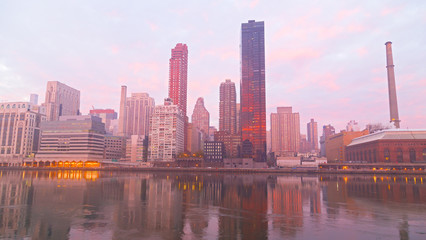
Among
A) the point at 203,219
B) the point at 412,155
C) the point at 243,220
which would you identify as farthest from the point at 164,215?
the point at 412,155

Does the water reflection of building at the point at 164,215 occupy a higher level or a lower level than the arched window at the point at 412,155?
lower

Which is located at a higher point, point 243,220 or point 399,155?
point 399,155

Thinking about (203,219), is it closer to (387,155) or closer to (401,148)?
(387,155)

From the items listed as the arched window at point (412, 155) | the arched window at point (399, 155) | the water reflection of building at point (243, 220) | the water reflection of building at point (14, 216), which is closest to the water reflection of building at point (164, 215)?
the water reflection of building at point (243, 220)

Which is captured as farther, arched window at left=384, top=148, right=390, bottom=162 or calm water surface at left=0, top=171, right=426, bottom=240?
arched window at left=384, top=148, right=390, bottom=162

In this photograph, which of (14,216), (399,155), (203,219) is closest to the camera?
(14,216)

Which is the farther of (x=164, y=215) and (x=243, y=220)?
(x=164, y=215)

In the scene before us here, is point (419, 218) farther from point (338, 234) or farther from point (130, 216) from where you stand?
point (130, 216)

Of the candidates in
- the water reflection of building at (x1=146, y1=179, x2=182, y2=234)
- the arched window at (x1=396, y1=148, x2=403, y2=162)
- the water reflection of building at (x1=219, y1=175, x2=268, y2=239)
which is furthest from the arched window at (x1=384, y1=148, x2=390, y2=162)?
the water reflection of building at (x1=146, y1=179, x2=182, y2=234)

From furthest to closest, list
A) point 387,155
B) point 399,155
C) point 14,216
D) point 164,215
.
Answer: point 387,155
point 399,155
point 164,215
point 14,216

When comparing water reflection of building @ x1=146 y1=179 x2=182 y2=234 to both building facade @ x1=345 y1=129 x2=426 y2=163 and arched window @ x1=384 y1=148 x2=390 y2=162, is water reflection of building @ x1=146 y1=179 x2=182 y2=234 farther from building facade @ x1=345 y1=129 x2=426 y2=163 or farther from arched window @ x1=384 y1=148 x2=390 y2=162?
arched window @ x1=384 y1=148 x2=390 y2=162

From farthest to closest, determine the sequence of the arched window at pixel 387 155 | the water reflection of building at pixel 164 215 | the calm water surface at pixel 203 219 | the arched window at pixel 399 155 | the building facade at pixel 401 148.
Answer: the arched window at pixel 387 155 → the arched window at pixel 399 155 → the building facade at pixel 401 148 → the water reflection of building at pixel 164 215 → the calm water surface at pixel 203 219

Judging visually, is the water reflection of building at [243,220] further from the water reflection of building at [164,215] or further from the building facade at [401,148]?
the building facade at [401,148]

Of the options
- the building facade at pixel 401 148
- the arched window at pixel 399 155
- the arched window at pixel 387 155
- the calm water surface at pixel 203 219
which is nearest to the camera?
the calm water surface at pixel 203 219
